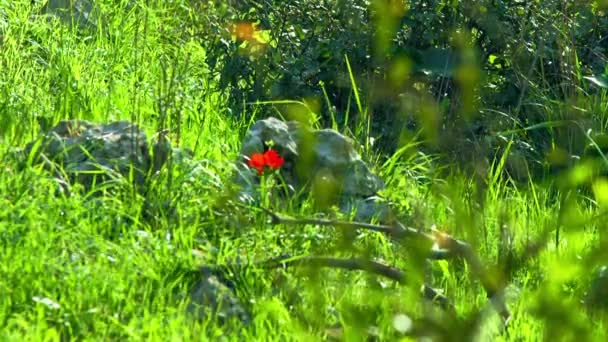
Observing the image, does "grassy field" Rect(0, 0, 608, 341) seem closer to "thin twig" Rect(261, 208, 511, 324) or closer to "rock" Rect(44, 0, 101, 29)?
"thin twig" Rect(261, 208, 511, 324)

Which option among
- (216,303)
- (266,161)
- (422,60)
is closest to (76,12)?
(422,60)

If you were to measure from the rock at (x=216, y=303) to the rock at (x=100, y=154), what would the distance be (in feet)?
2.63

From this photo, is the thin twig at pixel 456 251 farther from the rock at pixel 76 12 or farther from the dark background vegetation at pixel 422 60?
the rock at pixel 76 12

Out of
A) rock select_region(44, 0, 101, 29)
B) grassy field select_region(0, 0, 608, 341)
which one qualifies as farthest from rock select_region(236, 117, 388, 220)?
rock select_region(44, 0, 101, 29)

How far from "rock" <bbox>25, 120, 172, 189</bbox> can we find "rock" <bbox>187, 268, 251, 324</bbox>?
80 centimetres

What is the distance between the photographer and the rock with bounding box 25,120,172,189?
4496 mm

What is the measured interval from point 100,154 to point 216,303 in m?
1.12

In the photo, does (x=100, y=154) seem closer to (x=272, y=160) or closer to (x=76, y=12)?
(x=272, y=160)

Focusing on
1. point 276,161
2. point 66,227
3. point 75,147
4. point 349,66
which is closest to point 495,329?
point 276,161

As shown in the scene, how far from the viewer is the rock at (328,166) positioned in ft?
15.3

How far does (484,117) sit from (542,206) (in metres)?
0.75

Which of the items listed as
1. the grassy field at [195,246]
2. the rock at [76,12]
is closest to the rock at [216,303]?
the grassy field at [195,246]

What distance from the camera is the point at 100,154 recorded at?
4.60 meters

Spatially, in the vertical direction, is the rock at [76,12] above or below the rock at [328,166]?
below
